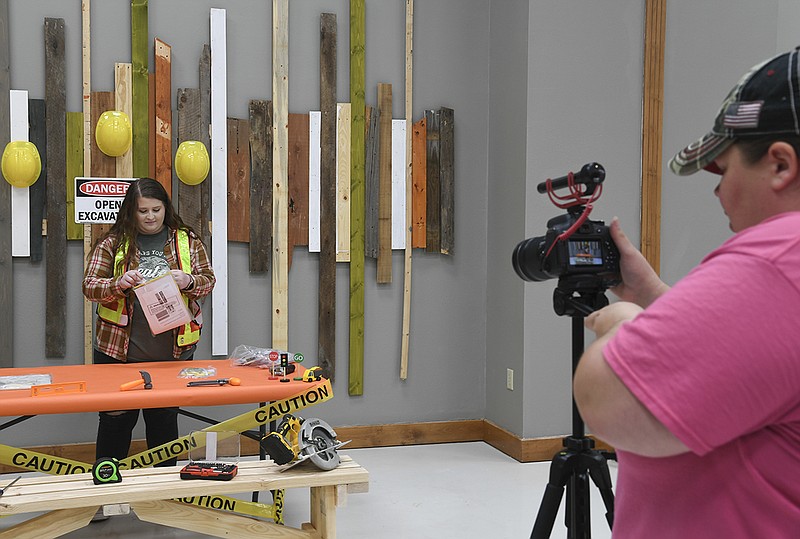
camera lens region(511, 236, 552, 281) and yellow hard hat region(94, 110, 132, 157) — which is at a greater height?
yellow hard hat region(94, 110, 132, 157)

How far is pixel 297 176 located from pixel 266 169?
20cm

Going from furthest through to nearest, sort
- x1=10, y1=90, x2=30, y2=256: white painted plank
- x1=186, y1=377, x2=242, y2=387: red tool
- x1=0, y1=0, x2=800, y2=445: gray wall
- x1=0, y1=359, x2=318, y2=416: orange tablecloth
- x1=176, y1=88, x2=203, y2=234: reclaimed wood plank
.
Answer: x1=176, y1=88, x2=203, y2=234: reclaimed wood plank
x1=0, y1=0, x2=800, y2=445: gray wall
x1=10, y1=90, x2=30, y2=256: white painted plank
x1=186, y1=377, x2=242, y2=387: red tool
x1=0, y1=359, x2=318, y2=416: orange tablecloth

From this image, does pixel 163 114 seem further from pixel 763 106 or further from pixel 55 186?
pixel 763 106

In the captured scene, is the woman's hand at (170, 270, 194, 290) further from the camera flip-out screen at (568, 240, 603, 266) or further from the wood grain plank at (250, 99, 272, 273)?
the camera flip-out screen at (568, 240, 603, 266)

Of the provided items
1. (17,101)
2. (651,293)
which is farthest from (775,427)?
(17,101)

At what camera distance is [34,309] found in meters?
4.66

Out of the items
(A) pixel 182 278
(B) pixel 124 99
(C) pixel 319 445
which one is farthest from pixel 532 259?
(B) pixel 124 99

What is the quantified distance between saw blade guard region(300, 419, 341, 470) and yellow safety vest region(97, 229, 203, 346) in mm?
1163

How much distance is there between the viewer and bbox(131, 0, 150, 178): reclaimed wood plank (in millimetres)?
4699

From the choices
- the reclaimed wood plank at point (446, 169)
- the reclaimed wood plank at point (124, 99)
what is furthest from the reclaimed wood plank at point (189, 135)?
the reclaimed wood plank at point (446, 169)

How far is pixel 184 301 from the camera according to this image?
13.2ft

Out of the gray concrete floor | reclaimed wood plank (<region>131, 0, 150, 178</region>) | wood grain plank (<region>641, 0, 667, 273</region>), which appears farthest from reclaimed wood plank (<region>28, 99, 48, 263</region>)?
wood grain plank (<region>641, 0, 667, 273</region>)

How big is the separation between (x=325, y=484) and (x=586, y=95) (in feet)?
9.97

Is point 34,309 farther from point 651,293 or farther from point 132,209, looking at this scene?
point 651,293
